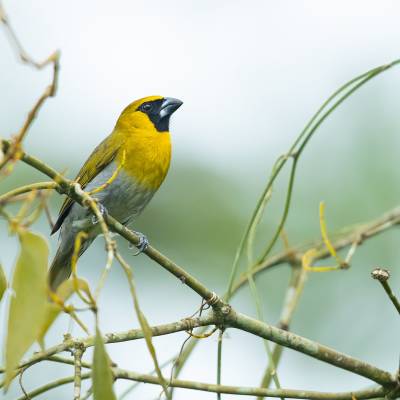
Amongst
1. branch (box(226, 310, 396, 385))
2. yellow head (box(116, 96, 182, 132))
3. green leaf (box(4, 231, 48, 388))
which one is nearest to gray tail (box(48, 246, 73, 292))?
yellow head (box(116, 96, 182, 132))

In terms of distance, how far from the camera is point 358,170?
5918 millimetres

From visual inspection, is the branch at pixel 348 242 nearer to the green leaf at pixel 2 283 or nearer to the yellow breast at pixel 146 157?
the yellow breast at pixel 146 157

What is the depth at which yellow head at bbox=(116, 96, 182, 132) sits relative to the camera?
14.5ft

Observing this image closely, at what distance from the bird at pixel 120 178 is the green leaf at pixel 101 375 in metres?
2.25

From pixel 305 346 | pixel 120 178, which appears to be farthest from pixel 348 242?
pixel 305 346

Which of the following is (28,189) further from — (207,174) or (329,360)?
(207,174)

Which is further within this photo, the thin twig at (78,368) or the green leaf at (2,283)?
the green leaf at (2,283)

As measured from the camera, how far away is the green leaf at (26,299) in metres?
1.44

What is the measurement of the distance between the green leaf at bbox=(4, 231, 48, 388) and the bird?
224 cm

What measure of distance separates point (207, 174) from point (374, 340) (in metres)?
1.73

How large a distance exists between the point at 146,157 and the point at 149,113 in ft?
1.63

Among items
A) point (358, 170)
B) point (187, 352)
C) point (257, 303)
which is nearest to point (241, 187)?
point (358, 170)

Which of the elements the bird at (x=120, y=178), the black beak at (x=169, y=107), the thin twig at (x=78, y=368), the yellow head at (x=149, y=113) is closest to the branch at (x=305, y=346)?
the thin twig at (x=78, y=368)

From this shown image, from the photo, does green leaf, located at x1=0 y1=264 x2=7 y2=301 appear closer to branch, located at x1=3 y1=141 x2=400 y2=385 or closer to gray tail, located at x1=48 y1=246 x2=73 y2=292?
branch, located at x1=3 y1=141 x2=400 y2=385
